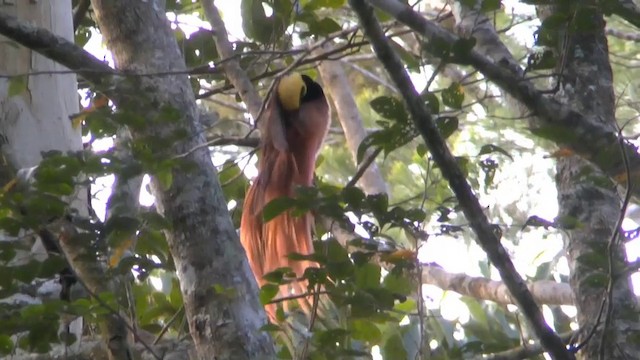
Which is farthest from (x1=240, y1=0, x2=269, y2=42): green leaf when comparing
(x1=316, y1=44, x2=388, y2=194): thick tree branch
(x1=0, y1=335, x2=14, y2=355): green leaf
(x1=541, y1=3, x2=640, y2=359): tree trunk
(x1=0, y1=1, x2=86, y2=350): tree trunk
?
(x1=316, y1=44, x2=388, y2=194): thick tree branch

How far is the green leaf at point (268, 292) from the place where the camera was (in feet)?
5.72

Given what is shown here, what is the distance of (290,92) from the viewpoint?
2311 millimetres

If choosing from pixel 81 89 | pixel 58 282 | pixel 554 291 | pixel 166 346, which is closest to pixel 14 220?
pixel 58 282

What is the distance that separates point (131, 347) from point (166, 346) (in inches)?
6.2

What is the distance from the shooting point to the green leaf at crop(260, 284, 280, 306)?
1.74 metres

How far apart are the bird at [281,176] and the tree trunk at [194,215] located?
0.83 feet

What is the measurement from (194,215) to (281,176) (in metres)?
0.39

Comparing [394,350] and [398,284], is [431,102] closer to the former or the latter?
[398,284]

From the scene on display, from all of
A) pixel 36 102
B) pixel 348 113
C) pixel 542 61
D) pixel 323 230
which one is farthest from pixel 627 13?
pixel 348 113

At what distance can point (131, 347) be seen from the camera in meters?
1.78

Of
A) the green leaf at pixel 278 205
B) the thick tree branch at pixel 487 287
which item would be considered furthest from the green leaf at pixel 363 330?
the thick tree branch at pixel 487 287

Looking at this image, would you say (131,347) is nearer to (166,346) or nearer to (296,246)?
(166,346)

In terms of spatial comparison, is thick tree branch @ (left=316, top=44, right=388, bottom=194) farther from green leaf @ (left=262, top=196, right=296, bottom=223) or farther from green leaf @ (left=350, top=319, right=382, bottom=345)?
green leaf @ (left=262, top=196, right=296, bottom=223)

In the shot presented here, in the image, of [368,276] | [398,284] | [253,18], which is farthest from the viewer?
[253,18]
